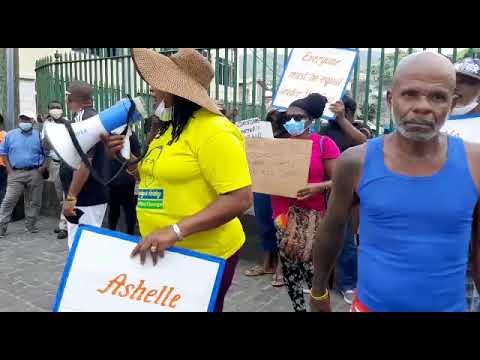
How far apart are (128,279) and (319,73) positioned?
2758 mm

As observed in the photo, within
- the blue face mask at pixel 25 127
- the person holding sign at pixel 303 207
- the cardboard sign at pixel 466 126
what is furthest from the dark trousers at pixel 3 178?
the cardboard sign at pixel 466 126

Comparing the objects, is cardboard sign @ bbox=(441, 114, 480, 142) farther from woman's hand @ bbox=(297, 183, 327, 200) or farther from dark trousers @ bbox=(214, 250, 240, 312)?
dark trousers @ bbox=(214, 250, 240, 312)

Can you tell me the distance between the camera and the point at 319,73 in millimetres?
4023

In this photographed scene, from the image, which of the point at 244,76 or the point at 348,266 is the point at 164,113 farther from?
the point at 244,76

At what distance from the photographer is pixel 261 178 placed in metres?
3.90

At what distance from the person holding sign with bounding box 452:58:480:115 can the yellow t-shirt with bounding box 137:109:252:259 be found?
49.0 inches

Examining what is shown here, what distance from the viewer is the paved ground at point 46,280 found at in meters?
4.21

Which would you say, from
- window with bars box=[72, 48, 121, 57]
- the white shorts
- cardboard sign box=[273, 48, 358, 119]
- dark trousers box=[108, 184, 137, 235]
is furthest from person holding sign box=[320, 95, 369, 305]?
window with bars box=[72, 48, 121, 57]

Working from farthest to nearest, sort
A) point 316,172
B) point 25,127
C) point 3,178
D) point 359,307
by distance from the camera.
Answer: point 3,178
point 25,127
point 316,172
point 359,307

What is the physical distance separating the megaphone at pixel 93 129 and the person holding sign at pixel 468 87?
170 cm

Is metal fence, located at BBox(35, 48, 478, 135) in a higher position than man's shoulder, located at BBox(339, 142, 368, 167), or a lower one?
higher

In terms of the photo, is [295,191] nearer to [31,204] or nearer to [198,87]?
[198,87]

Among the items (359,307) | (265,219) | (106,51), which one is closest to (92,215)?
(265,219)

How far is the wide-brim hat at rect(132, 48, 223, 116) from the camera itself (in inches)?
83.7
